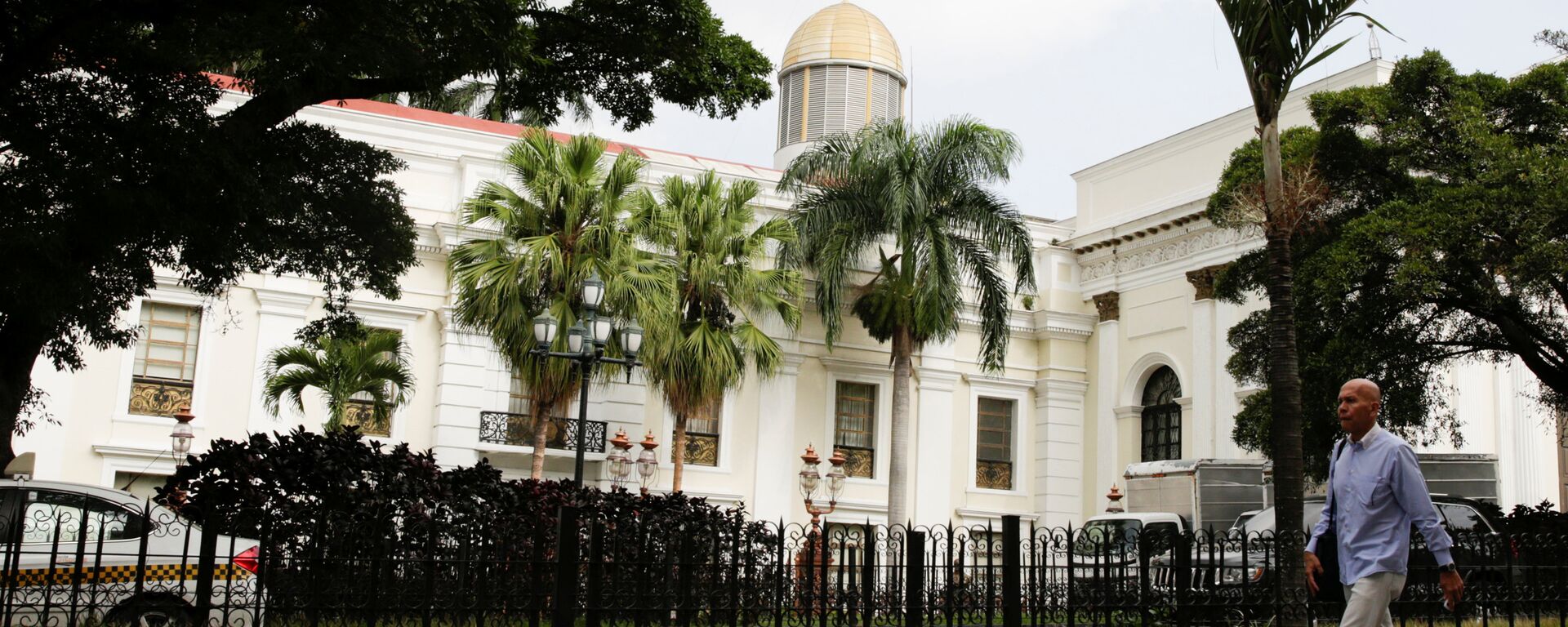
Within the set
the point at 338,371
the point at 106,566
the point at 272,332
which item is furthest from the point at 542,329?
the point at 272,332

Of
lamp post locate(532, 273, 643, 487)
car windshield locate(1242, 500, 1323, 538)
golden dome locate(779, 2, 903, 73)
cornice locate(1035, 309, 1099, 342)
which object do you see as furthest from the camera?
golden dome locate(779, 2, 903, 73)

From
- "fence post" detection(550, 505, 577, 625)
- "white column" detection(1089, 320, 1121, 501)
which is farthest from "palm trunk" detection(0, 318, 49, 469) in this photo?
"white column" detection(1089, 320, 1121, 501)

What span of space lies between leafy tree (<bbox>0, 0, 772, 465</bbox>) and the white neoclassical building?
9.94 metres

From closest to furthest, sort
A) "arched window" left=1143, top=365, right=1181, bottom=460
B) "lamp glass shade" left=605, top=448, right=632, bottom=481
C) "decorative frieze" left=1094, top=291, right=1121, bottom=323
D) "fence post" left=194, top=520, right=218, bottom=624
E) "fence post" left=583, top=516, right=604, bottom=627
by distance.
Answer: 1. "fence post" left=194, top=520, right=218, bottom=624
2. "fence post" left=583, top=516, right=604, bottom=627
3. "lamp glass shade" left=605, top=448, right=632, bottom=481
4. "arched window" left=1143, top=365, right=1181, bottom=460
5. "decorative frieze" left=1094, top=291, right=1121, bottom=323

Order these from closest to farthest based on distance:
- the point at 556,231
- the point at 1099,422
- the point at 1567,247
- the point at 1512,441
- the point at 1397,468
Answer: the point at 1397,468 → the point at 1567,247 → the point at 556,231 → the point at 1512,441 → the point at 1099,422

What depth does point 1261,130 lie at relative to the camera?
10.2 metres

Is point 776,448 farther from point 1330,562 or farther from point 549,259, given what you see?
point 1330,562

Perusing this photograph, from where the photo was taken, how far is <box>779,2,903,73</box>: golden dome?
110 ft

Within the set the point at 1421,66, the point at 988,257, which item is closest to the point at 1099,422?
the point at 988,257

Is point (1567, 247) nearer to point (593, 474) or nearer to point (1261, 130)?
point (1261, 130)

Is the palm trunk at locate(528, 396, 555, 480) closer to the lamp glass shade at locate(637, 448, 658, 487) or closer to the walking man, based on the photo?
the lamp glass shade at locate(637, 448, 658, 487)

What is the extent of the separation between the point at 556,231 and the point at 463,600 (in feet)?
41.6

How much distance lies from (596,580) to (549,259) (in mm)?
11927

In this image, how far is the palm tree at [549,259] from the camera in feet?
62.7
